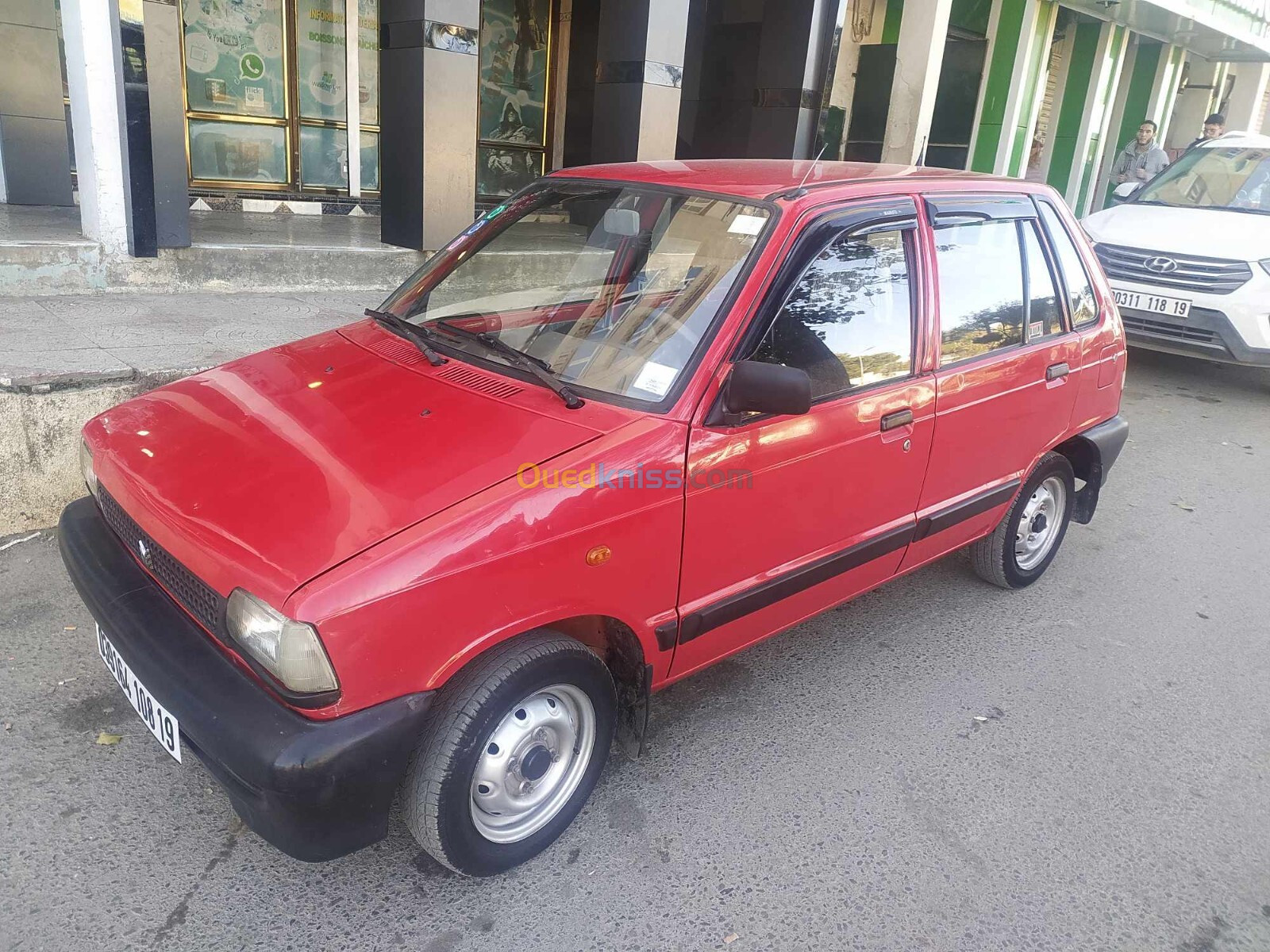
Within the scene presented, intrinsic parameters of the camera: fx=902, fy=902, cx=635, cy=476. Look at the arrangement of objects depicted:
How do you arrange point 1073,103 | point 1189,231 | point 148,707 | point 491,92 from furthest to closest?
point 1073,103, point 491,92, point 1189,231, point 148,707

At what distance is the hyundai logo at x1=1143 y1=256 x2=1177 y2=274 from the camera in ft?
25.1

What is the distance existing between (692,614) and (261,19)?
10349mm

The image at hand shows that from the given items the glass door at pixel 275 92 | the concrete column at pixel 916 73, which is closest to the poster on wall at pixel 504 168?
the glass door at pixel 275 92

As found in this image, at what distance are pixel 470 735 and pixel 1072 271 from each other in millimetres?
3247

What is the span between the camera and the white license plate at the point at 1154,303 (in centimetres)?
754

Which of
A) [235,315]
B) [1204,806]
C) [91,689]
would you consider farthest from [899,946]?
[235,315]

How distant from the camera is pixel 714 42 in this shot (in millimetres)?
11508

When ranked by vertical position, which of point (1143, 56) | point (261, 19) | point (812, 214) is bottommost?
point (812, 214)

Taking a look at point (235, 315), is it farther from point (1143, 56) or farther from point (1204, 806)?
point (1143, 56)

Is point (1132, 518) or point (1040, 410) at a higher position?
point (1040, 410)

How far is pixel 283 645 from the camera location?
1948mm

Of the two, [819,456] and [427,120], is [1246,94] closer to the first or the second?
[427,120]

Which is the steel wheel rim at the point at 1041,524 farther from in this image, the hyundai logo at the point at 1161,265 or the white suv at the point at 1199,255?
the hyundai logo at the point at 1161,265

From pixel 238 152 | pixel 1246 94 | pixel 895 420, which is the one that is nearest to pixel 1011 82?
pixel 1246 94
